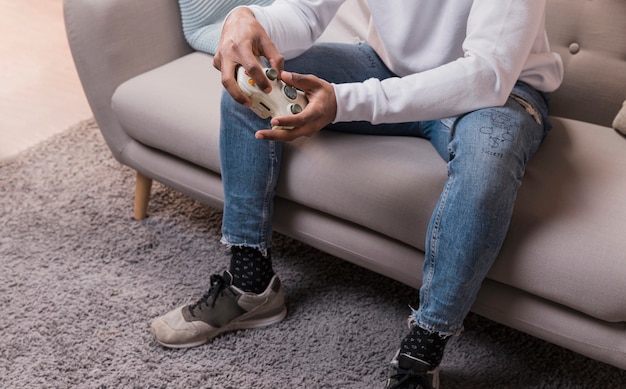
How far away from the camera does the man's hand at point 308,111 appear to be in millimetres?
997

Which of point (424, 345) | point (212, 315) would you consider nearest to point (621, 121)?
point (424, 345)

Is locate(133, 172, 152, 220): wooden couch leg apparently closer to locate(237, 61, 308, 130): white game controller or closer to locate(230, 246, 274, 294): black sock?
locate(230, 246, 274, 294): black sock

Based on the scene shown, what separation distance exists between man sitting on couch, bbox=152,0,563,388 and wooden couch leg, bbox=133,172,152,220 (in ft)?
1.33

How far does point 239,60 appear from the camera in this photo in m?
1.06

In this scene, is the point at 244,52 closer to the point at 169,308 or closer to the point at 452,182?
the point at 452,182

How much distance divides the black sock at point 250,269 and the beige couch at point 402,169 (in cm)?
9

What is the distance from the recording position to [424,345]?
110 cm

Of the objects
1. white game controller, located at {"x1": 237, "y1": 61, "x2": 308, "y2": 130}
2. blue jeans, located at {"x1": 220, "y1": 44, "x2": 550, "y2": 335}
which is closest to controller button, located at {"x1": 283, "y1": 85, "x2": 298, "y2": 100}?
white game controller, located at {"x1": 237, "y1": 61, "x2": 308, "y2": 130}

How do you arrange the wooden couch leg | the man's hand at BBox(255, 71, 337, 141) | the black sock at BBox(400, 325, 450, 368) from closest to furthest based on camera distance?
the man's hand at BBox(255, 71, 337, 141)
the black sock at BBox(400, 325, 450, 368)
the wooden couch leg

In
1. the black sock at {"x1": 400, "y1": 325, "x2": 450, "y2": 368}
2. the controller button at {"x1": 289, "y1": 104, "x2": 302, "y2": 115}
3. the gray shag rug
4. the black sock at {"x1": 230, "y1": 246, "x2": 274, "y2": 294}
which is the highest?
the controller button at {"x1": 289, "y1": 104, "x2": 302, "y2": 115}

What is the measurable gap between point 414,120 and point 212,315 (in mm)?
519

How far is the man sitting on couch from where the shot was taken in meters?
1.02

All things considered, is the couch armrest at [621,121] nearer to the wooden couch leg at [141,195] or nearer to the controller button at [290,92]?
the controller button at [290,92]

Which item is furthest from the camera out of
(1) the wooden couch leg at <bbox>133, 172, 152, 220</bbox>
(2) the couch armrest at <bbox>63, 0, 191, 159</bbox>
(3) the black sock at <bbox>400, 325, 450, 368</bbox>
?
(1) the wooden couch leg at <bbox>133, 172, 152, 220</bbox>
